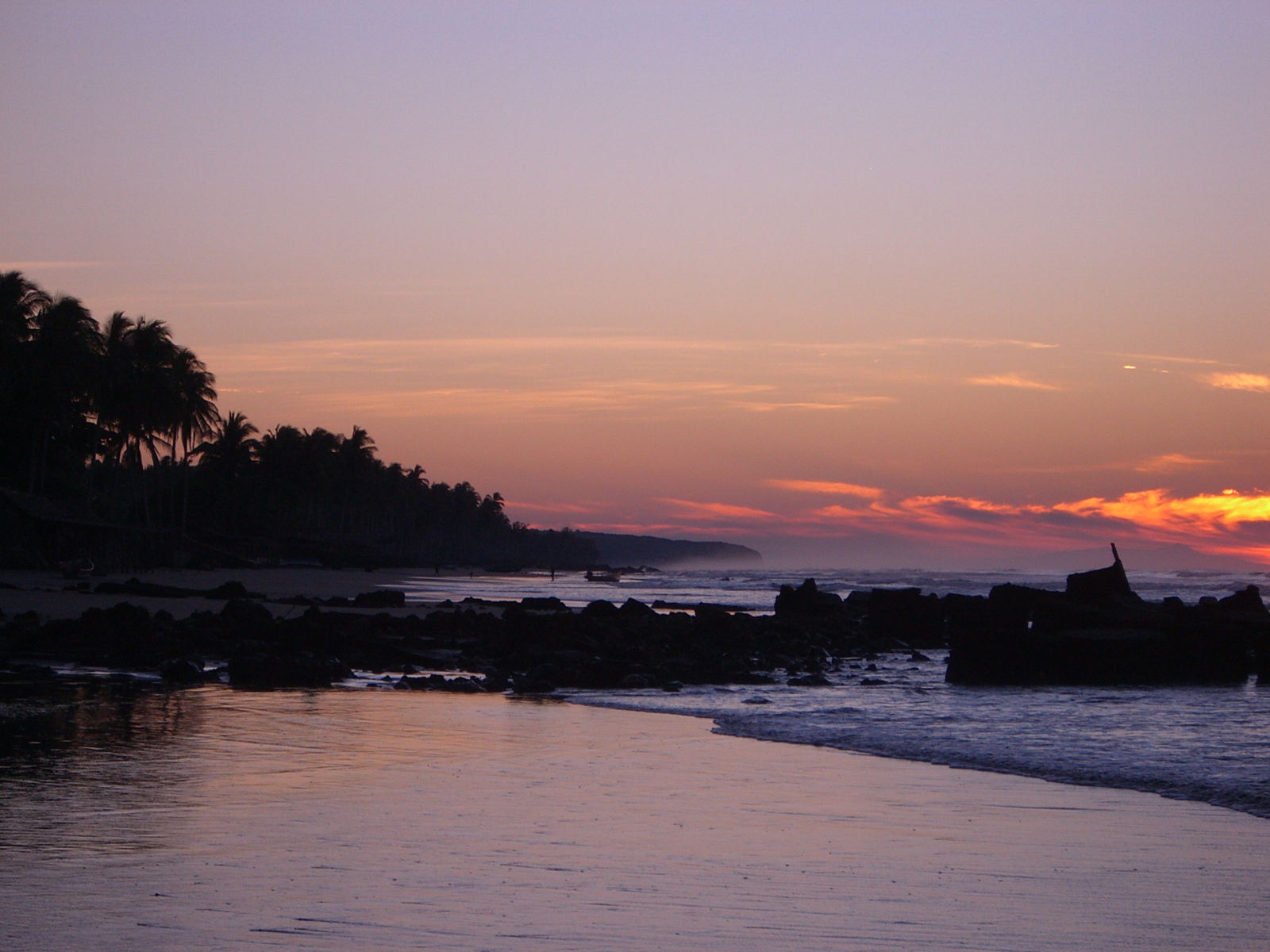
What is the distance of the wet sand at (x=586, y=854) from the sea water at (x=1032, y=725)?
3.01ft

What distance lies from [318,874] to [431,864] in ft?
2.50

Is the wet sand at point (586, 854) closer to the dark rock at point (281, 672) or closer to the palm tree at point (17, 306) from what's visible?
the dark rock at point (281, 672)

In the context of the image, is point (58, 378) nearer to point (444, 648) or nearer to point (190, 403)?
point (190, 403)

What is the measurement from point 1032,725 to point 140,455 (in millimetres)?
62215

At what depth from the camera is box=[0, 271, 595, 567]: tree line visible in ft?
166

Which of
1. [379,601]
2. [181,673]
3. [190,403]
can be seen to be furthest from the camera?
[190,403]

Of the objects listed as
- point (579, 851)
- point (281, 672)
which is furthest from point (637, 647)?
point (579, 851)

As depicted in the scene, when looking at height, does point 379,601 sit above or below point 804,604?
below

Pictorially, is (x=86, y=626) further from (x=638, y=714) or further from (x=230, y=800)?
(x=230, y=800)

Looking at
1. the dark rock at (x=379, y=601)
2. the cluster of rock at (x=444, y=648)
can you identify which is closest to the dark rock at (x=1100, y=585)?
the cluster of rock at (x=444, y=648)

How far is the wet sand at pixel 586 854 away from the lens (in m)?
6.22

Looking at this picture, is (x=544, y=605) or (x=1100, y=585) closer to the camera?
(x=1100, y=585)

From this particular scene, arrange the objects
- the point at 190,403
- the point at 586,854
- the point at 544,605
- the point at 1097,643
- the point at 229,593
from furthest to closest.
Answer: the point at 190,403
the point at 544,605
the point at 229,593
the point at 1097,643
the point at 586,854

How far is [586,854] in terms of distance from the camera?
8.05 m
